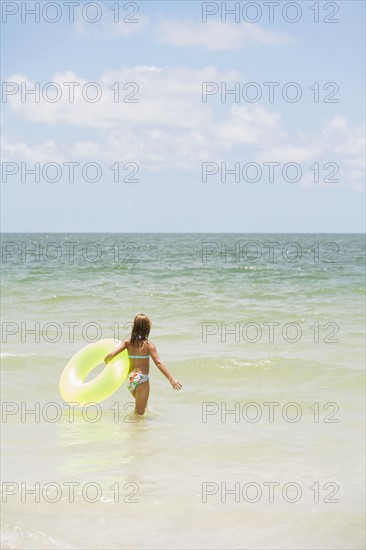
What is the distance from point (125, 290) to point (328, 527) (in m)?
16.2

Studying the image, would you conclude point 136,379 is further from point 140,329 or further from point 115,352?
point 140,329

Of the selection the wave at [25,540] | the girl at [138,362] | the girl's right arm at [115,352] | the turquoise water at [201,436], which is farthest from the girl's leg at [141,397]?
the wave at [25,540]

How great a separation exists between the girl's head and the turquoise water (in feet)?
2.81

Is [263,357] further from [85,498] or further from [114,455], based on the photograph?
[85,498]

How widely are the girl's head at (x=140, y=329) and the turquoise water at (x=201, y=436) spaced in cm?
86

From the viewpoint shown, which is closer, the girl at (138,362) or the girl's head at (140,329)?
the girl's head at (140,329)

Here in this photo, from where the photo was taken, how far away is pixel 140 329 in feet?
25.5

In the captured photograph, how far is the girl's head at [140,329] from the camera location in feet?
25.5

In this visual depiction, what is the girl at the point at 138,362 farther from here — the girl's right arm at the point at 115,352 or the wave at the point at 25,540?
the wave at the point at 25,540

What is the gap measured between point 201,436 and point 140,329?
1.36 meters

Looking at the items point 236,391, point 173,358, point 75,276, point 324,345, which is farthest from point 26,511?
point 75,276

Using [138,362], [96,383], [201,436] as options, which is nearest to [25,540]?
[201,436]

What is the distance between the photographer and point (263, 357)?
36.2ft

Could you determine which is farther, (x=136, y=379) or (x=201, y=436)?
(x=136, y=379)
